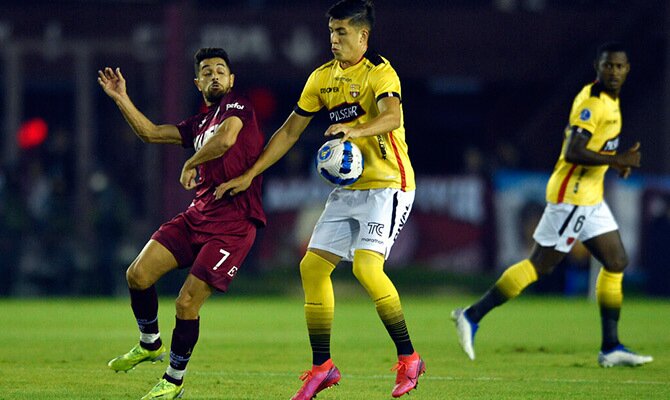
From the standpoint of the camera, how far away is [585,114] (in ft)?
37.5

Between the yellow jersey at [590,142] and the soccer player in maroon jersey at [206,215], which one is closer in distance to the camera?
the soccer player in maroon jersey at [206,215]

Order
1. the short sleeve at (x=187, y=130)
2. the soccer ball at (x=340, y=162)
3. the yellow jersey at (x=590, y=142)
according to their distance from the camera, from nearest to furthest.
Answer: the soccer ball at (x=340, y=162)
the short sleeve at (x=187, y=130)
the yellow jersey at (x=590, y=142)

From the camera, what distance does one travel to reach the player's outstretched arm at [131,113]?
9.34 meters

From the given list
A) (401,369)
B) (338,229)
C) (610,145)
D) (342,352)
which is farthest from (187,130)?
(610,145)

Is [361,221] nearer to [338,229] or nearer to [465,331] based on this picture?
[338,229]

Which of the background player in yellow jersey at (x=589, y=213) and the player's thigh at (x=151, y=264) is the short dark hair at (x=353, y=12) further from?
the background player in yellow jersey at (x=589, y=213)

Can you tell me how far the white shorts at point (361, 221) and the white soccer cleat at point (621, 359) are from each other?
114 inches

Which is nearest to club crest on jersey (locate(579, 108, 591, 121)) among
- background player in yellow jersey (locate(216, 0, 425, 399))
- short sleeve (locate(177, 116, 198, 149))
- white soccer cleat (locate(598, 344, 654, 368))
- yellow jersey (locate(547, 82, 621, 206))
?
yellow jersey (locate(547, 82, 621, 206))

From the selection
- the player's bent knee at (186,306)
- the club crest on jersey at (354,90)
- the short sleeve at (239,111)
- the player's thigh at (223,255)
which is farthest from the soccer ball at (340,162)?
the player's bent knee at (186,306)

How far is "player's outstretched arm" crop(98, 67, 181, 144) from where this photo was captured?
30.6 feet

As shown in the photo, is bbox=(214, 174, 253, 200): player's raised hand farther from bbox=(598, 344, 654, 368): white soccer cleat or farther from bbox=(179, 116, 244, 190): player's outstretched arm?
bbox=(598, 344, 654, 368): white soccer cleat

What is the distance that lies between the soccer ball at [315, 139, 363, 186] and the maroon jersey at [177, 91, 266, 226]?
0.61m

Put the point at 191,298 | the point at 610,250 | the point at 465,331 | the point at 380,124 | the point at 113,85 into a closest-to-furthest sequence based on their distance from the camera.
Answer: the point at 380,124 → the point at 191,298 → the point at 113,85 → the point at 610,250 → the point at 465,331

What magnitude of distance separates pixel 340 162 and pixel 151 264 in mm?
1480
